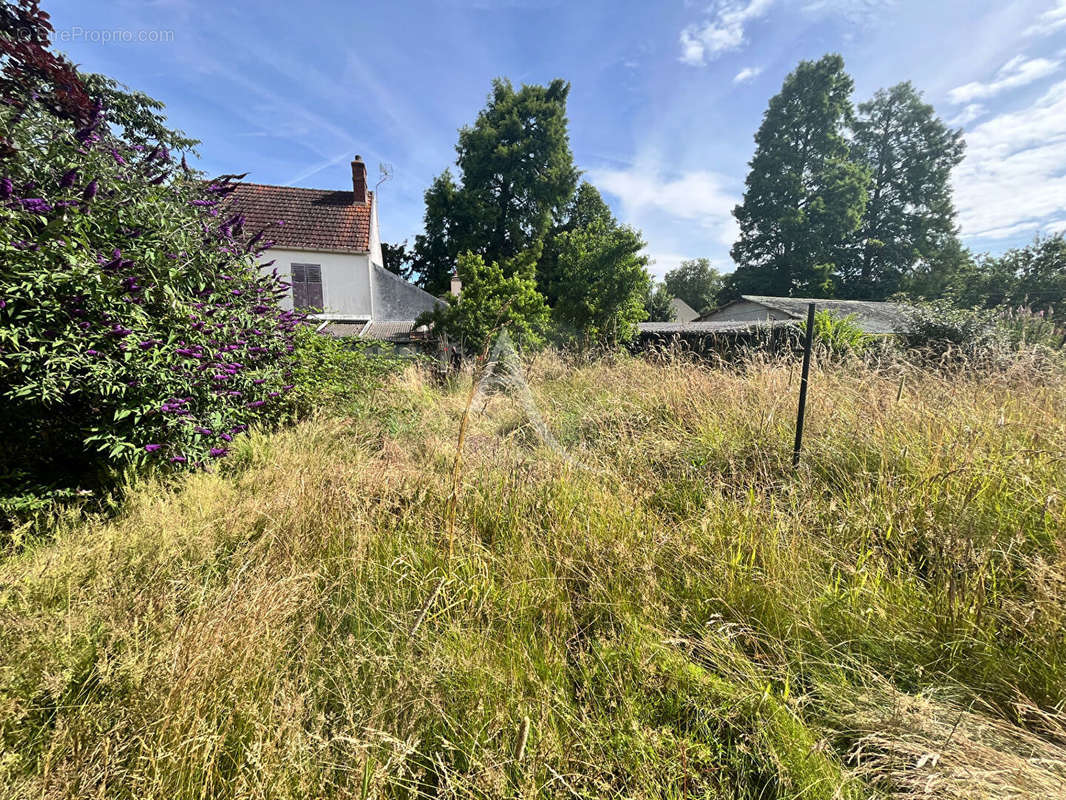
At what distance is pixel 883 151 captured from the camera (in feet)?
90.4

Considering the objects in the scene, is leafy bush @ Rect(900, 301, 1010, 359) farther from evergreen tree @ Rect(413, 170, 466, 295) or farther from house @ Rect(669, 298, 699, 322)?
house @ Rect(669, 298, 699, 322)

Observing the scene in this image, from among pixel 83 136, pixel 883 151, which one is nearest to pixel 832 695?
pixel 83 136

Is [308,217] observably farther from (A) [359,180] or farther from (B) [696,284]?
(B) [696,284]

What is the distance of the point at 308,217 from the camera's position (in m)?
15.2

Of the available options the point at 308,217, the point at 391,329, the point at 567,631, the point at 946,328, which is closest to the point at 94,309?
the point at 567,631

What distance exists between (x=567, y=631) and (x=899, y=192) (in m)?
39.6

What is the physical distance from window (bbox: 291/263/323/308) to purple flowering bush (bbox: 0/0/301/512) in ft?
42.1

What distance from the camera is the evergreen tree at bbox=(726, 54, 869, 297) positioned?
25.1m

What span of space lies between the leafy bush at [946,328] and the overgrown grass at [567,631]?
5.30 metres

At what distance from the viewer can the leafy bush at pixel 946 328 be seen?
6.26 m

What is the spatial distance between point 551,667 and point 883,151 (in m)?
41.1

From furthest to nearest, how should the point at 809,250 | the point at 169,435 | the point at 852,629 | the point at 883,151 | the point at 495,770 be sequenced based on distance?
the point at 883,151 < the point at 809,250 < the point at 169,435 < the point at 852,629 < the point at 495,770

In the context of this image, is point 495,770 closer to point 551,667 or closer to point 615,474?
point 551,667

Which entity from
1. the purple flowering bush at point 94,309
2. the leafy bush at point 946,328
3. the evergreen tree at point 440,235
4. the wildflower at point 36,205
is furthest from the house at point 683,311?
the wildflower at point 36,205
